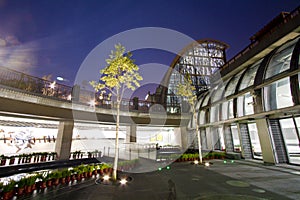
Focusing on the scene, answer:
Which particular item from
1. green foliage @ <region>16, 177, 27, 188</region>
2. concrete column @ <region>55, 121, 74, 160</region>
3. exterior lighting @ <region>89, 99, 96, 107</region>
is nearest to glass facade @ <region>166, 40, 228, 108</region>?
exterior lighting @ <region>89, 99, 96, 107</region>

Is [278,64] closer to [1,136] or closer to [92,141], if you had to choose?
[92,141]

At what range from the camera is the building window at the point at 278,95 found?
30.2ft

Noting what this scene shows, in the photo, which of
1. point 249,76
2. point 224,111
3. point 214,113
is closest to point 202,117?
point 214,113

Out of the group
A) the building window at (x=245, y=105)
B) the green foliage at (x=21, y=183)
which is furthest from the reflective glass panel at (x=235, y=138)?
the green foliage at (x=21, y=183)

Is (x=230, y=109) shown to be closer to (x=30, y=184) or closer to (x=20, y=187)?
(x=30, y=184)

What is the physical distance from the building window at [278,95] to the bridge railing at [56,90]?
14.4 metres

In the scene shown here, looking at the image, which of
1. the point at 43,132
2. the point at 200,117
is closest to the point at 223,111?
the point at 200,117

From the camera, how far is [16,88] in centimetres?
1092

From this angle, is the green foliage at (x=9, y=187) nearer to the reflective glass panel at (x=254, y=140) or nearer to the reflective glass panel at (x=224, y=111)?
the reflective glass panel at (x=224, y=111)

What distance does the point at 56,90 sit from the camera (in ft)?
47.0

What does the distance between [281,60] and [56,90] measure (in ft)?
65.8

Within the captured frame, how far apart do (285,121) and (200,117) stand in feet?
35.7

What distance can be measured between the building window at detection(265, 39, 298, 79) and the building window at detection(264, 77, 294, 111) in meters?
0.80

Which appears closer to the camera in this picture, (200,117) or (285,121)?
(285,121)
